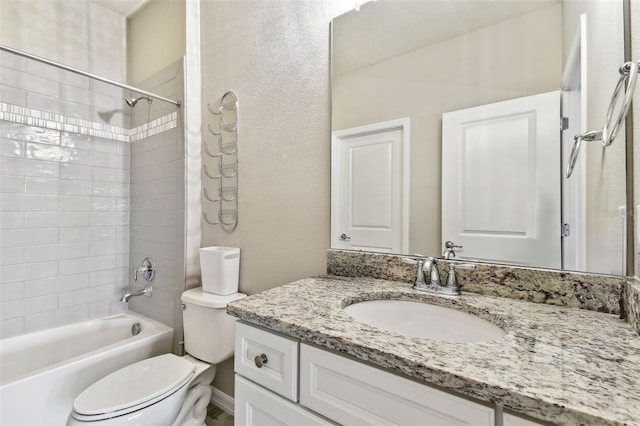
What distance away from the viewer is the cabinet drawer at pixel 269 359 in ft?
2.34

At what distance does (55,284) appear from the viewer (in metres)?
1.86

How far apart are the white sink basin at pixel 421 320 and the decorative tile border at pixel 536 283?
0.51 ft

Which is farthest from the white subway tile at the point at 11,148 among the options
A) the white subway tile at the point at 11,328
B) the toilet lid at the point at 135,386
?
the toilet lid at the point at 135,386

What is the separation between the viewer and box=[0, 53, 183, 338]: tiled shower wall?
1719mm

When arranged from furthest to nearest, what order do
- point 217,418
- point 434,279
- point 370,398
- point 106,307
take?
point 106,307
point 217,418
point 434,279
point 370,398

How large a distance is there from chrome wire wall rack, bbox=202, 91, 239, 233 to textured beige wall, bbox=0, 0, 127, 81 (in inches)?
44.1

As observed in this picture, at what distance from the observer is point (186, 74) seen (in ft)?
6.05

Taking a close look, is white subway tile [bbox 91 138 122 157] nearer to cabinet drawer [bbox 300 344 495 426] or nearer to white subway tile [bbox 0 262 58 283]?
white subway tile [bbox 0 262 58 283]

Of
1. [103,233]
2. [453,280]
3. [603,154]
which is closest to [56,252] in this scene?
[103,233]

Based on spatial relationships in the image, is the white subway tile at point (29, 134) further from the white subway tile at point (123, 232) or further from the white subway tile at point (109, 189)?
the white subway tile at point (123, 232)

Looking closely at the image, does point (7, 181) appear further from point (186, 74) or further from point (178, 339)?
point (178, 339)

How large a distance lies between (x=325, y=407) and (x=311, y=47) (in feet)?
4.70

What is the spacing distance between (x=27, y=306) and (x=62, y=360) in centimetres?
39

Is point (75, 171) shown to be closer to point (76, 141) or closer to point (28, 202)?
point (76, 141)
